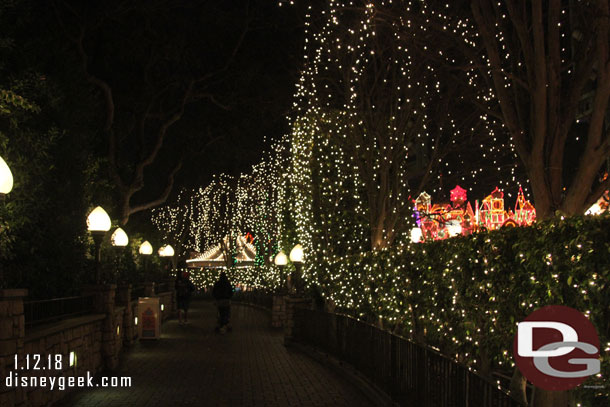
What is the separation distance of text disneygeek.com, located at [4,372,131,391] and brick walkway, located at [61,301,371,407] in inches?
9.2

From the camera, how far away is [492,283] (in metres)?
8.81

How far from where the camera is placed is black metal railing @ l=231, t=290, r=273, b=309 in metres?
38.7

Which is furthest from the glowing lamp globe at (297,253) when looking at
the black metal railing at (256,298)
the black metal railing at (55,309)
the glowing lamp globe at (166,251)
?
the glowing lamp globe at (166,251)

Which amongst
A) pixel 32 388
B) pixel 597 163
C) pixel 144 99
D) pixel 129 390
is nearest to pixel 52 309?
pixel 129 390

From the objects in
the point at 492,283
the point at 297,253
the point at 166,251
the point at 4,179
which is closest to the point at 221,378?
the point at 4,179

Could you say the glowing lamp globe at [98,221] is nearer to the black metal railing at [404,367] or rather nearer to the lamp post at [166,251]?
the black metal railing at [404,367]

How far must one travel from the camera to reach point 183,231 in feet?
173

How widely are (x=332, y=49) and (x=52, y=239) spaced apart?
827 cm

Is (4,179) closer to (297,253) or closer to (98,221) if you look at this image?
(98,221)

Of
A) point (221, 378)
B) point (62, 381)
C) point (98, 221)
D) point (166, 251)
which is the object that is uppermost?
point (98, 221)

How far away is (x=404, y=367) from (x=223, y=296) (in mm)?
14659

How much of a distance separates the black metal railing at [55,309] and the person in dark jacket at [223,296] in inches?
336

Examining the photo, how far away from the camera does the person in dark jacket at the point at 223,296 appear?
24281mm

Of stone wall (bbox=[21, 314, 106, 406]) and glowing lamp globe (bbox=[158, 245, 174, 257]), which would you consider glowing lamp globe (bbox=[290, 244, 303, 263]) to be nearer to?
stone wall (bbox=[21, 314, 106, 406])
